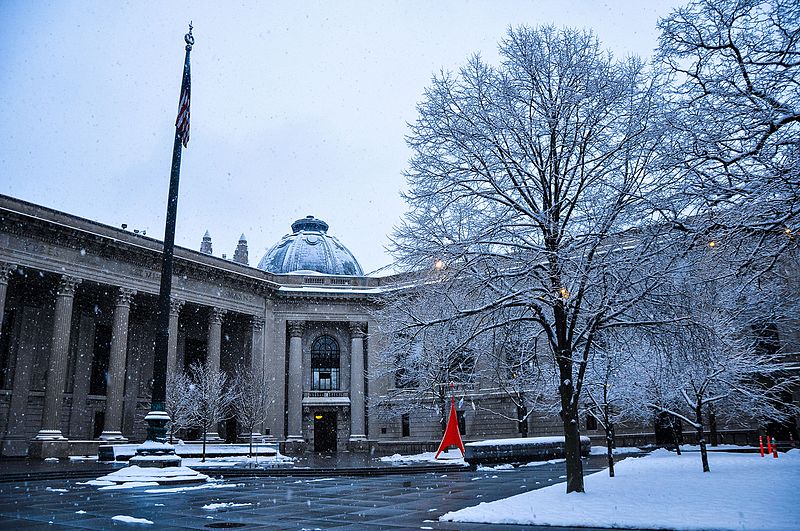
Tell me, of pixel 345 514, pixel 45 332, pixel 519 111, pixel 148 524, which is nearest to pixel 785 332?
pixel 519 111

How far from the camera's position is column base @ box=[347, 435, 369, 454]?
166 ft

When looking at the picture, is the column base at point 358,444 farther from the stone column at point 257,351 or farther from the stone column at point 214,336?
the stone column at point 214,336

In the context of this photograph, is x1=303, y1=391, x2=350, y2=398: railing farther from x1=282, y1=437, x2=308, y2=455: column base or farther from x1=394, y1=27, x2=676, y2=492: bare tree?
x1=394, y1=27, x2=676, y2=492: bare tree

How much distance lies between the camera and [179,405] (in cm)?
3712

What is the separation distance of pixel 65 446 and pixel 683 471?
3044 cm

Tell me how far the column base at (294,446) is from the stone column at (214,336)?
9578 mm

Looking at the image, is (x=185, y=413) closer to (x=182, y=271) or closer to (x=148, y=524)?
(x=182, y=271)

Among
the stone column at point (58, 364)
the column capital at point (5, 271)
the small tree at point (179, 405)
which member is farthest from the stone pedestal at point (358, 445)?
the column capital at point (5, 271)

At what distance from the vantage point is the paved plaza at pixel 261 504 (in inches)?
381

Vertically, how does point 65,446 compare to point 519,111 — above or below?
below

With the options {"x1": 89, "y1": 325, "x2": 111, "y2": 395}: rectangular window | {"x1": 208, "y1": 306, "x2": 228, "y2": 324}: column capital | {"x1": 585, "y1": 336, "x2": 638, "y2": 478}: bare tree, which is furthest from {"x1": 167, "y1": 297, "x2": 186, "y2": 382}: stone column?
{"x1": 585, "y1": 336, "x2": 638, "y2": 478}: bare tree

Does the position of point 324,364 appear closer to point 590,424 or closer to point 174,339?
point 174,339

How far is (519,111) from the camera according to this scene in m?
13.9

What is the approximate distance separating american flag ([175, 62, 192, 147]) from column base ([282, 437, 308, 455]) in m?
33.8
